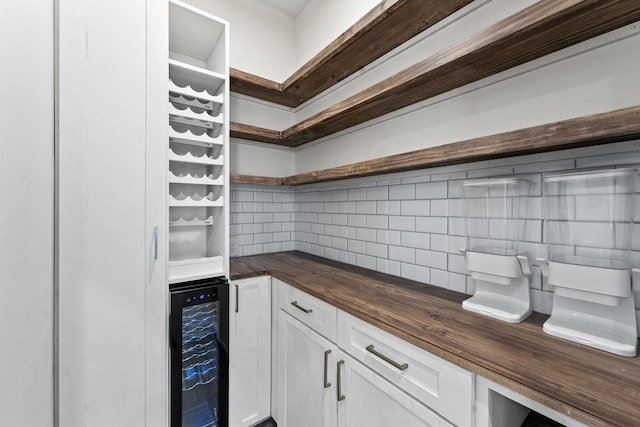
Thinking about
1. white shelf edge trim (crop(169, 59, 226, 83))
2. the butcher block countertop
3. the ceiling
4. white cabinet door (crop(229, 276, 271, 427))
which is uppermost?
the ceiling

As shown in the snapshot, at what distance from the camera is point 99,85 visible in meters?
1.08

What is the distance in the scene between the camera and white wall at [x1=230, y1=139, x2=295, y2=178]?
6.77 feet

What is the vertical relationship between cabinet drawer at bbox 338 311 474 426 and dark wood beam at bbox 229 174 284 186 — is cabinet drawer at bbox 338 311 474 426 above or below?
below

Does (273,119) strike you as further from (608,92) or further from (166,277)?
(608,92)

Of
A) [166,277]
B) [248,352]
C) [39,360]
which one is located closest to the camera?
[39,360]

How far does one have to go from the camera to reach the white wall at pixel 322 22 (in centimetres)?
171

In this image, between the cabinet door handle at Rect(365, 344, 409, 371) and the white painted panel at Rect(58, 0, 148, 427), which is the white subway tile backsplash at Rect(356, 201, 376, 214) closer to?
the cabinet door handle at Rect(365, 344, 409, 371)

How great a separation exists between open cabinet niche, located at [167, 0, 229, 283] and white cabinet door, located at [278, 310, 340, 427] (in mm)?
586

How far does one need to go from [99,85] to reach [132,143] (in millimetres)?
257

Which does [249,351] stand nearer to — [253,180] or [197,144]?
[253,180]

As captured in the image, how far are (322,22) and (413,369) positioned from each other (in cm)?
237

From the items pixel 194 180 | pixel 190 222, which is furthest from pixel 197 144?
pixel 190 222

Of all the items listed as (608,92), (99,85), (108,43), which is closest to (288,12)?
(108,43)

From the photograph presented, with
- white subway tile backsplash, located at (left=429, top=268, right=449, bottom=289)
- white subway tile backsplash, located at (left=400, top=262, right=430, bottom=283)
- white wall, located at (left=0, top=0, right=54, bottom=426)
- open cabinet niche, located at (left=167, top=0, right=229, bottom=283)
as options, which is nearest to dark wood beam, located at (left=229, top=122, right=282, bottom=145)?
open cabinet niche, located at (left=167, top=0, right=229, bottom=283)
